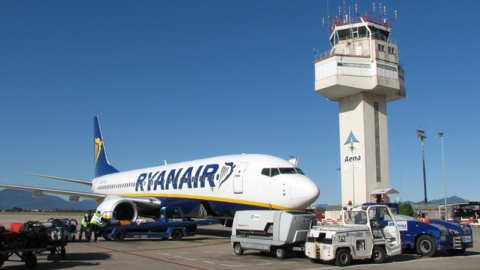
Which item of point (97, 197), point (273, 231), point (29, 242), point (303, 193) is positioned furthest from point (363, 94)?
point (29, 242)

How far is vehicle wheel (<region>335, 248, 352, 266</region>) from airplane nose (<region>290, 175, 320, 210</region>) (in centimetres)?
413

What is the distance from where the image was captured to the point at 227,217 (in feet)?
60.7

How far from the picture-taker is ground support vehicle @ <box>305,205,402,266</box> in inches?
430

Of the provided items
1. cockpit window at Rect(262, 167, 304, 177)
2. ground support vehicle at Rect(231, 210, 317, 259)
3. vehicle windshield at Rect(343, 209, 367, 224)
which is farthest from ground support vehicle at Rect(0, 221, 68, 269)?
vehicle windshield at Rect(343, 209, 367, 224)

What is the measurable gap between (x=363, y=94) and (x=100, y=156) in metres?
29.1

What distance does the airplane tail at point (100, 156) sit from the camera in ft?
113

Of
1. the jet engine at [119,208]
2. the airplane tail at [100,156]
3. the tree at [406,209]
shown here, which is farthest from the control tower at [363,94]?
the jet engine at [119,208]

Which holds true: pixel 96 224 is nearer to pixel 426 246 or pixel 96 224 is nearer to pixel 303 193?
pixel 303 193

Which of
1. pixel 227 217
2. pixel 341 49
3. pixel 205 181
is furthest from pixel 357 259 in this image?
pixel 341 49

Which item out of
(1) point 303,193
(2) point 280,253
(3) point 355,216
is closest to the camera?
(2) point 280,253

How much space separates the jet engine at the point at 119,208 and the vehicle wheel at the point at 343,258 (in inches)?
461

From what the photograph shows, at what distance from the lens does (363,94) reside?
4822 cm

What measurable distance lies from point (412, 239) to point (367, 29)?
133 feet

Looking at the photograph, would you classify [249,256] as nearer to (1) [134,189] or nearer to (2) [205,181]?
(2) [205,181]
